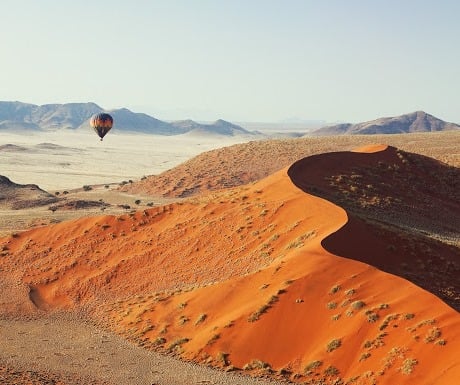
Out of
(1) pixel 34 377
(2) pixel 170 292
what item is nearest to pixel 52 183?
(2) pixel 170 292

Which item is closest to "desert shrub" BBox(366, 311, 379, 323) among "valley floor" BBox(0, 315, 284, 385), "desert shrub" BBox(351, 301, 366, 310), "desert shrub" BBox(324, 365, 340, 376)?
"desert shrub" BBox(351, 301, 366, 310)

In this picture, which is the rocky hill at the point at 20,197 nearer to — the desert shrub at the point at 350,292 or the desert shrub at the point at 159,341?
the desert shrub at the point at 159,341

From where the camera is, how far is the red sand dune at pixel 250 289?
2350 cm

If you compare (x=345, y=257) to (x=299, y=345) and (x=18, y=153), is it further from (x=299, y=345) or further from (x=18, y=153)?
(x=18, y=153)

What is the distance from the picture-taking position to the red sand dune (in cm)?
2350

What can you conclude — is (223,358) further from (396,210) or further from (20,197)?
(20,197)

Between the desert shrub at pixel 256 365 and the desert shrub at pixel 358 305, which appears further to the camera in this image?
the desert shrub at pixel 358 305

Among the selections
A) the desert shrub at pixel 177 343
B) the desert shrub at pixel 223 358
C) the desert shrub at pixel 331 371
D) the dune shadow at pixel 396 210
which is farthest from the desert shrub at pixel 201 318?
the desert shrub at pixel 331 371

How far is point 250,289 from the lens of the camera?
100 ft

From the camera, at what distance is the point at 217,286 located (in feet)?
105

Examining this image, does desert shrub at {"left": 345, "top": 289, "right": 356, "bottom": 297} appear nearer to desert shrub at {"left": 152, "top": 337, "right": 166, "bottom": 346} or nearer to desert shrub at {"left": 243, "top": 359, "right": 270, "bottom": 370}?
desert shrub at {"left": 243, "top": 359, "right": 270, "bottom": 370}

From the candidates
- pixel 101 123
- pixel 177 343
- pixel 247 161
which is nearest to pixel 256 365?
pixel 177 343

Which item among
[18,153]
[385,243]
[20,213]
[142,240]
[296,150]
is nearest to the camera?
[385,243]

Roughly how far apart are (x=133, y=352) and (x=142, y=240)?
1399cm
